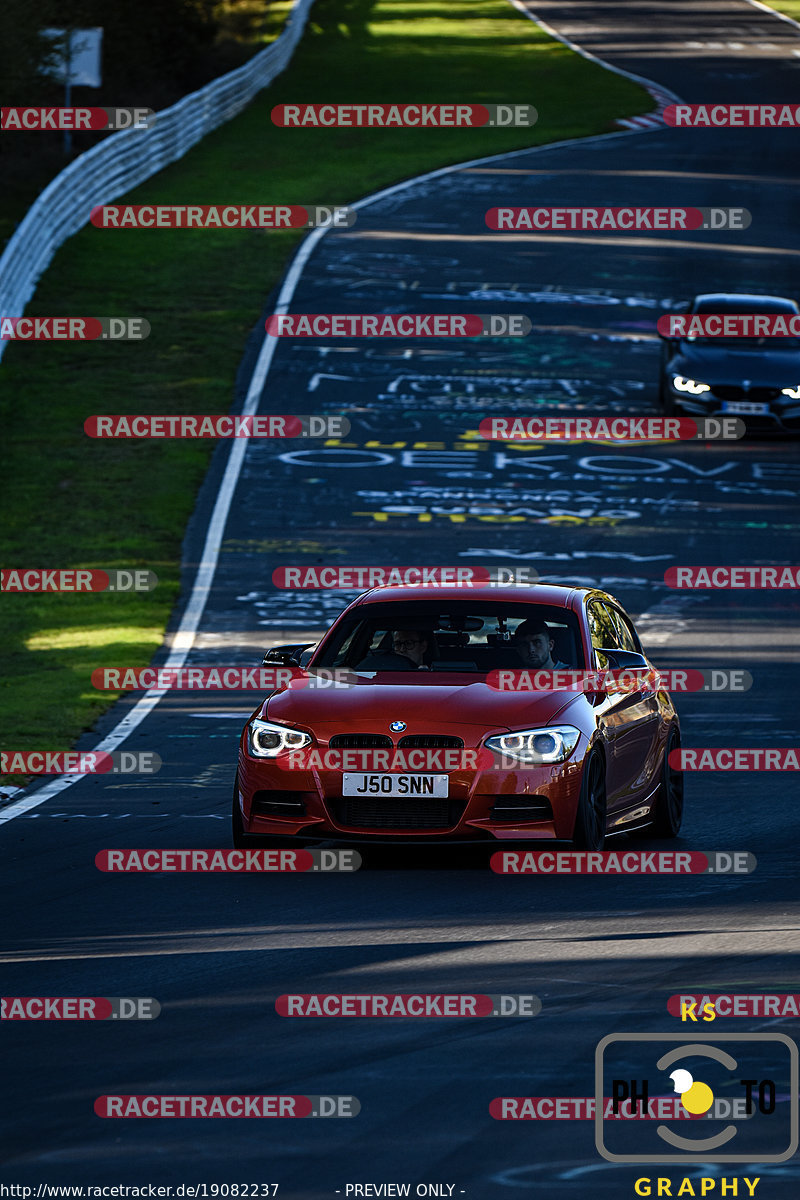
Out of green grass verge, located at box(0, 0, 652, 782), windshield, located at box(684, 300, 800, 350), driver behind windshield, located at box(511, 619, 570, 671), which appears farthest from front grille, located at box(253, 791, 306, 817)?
windshield, located at box(684, 300, 800, 350)

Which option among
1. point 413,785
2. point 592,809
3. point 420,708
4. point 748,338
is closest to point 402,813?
point 413,785

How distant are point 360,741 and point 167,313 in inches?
1159

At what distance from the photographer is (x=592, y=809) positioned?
10.6m

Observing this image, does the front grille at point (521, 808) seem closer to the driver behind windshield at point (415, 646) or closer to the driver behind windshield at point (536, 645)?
the driver behind windshield at point (536, 645)

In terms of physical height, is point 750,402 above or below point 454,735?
below

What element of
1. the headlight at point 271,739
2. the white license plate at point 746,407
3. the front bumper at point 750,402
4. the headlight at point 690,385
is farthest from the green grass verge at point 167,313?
the white license plate at point 746,407

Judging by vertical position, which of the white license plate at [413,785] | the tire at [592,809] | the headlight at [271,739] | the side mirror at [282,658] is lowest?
the tire at [592,809]

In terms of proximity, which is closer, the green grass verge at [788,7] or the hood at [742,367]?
the hood at [742,367]

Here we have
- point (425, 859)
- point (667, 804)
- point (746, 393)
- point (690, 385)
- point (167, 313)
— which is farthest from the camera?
point (167, 313)

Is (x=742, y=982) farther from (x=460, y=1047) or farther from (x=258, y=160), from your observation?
(x=258, y=160)

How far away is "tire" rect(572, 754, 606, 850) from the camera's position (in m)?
10.5

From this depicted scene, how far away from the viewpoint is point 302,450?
31.0 metres

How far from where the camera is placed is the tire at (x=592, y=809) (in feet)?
34.3

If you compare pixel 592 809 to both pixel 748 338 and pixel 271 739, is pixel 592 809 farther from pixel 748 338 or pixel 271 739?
pixel 748 338
